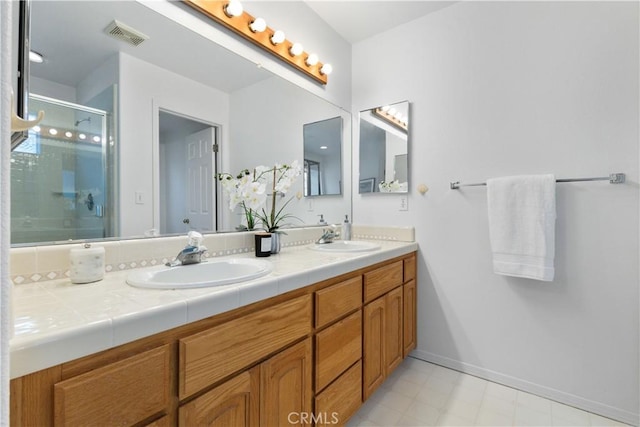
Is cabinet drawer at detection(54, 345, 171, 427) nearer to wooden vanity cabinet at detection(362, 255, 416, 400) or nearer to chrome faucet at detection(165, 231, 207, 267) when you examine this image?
chrome faucet at detection(165, 231, 207, 267)

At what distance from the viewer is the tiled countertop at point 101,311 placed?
1.67ft

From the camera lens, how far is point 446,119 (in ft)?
6.36

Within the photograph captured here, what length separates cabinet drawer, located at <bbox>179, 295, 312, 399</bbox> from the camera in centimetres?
71

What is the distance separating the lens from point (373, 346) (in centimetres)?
150

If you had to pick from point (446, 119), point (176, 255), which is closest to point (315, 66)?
point (446, 119)

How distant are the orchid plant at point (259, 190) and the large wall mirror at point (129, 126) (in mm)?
50

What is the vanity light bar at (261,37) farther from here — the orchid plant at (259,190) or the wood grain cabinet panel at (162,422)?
the wood grain cabinet panel at (162,422)

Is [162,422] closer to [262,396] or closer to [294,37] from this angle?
[262,396]

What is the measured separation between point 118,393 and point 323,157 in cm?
182

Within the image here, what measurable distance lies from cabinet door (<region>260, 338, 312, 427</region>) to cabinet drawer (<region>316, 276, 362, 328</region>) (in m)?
0.12

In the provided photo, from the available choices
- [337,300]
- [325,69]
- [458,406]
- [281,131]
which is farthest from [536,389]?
[325,69]

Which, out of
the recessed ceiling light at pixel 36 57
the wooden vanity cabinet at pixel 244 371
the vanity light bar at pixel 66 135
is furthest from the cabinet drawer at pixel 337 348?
the recessed ceiling light at pixel 36 57

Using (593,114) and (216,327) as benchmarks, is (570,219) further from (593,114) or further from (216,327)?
(216,327)

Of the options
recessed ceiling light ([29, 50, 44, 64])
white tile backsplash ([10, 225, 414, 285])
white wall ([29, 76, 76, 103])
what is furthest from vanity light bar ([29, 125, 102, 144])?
white tile backsplash ([10, 225, 414, 285])
